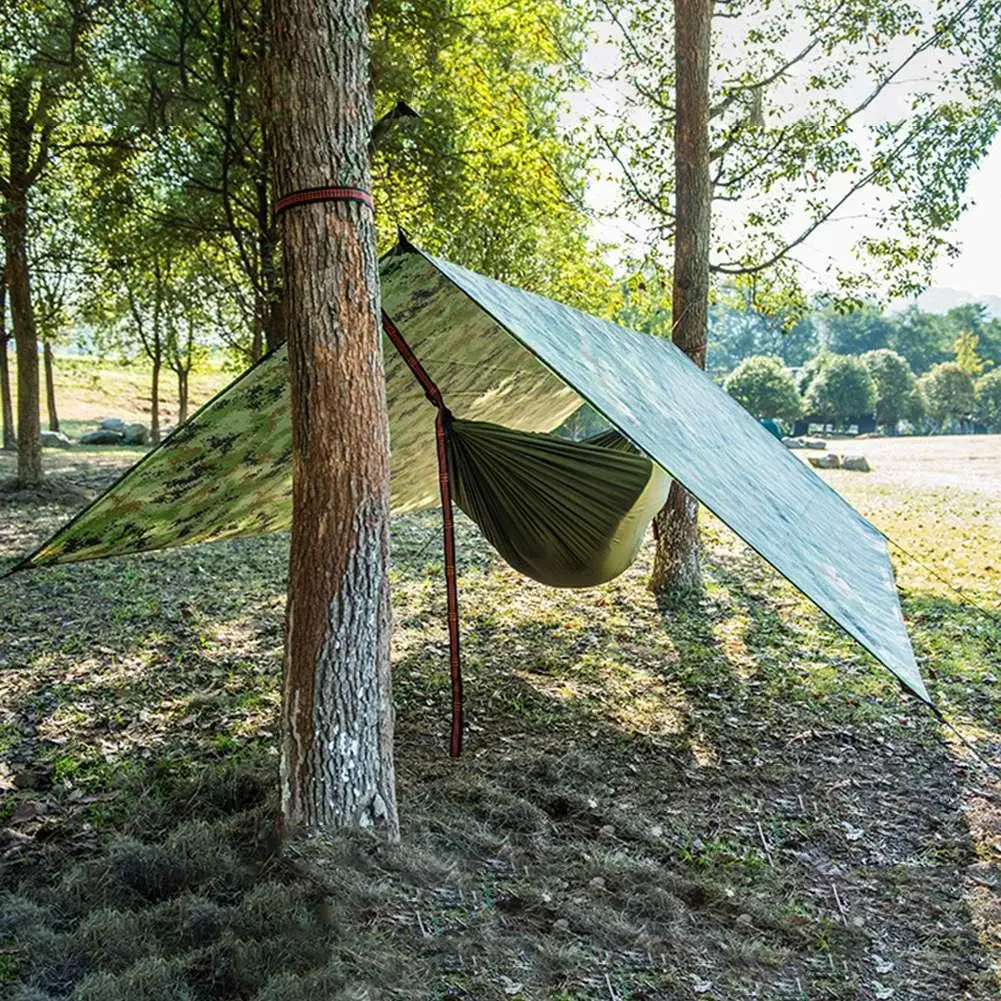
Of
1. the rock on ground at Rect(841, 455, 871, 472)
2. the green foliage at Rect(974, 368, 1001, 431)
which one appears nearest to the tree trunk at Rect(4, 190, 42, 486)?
the rock on ground at Rect(841, 455, 871, 472)

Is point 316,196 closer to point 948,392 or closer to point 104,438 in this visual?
point 104,438

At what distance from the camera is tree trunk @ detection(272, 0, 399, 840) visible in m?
1.98

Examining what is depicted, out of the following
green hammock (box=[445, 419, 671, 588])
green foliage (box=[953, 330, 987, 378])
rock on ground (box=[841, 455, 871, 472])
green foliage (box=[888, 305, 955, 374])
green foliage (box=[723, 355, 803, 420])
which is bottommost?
rock on ground (box=[841, 455, 871, 472])

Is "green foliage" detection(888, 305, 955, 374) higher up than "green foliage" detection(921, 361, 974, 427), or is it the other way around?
"green foliage" detection(888, 305, 955, 374)

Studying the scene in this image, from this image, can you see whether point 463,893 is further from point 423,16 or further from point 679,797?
point 423,16

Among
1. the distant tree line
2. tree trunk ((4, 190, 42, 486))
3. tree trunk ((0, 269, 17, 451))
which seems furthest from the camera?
the distant tree line

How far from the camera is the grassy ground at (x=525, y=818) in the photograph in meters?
1.75

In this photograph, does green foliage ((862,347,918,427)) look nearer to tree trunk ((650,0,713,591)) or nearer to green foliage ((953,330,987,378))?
green foliage ((953,330,987,378))

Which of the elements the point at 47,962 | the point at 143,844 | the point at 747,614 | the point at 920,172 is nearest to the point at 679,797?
the point at 143,844

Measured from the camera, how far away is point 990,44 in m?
5.54

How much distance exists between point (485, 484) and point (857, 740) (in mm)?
1667

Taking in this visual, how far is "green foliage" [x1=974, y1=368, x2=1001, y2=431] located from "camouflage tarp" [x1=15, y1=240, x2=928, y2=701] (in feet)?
114

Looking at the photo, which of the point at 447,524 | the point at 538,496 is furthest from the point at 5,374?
the point at 447,524

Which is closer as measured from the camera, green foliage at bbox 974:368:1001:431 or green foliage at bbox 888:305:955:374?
green foliage at bbox 974:368:1001:431
